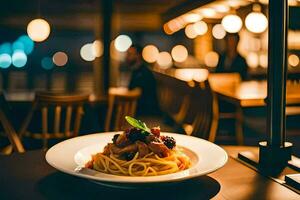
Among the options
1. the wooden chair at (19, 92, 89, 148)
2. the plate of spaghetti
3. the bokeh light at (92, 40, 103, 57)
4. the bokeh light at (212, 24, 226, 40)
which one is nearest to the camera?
the plate of spaghetti

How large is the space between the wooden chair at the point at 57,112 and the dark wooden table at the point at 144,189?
2.12 m

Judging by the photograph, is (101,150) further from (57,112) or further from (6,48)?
Result: (6,48)

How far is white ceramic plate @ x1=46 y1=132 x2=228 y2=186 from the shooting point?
985mm

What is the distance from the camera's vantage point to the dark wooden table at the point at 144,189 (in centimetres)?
100

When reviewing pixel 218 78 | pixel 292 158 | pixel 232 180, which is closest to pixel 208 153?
pixel 232 180

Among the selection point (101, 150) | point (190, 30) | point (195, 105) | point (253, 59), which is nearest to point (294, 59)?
point (253, 59)

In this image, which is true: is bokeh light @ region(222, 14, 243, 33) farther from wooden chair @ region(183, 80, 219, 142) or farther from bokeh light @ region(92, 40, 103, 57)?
bokeh light @ region(92, 40, 103, 57)

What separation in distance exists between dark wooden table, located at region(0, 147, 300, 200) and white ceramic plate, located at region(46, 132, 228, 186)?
0.04 meters

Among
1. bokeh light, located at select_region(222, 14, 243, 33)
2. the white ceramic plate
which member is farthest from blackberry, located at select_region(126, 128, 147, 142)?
bokeh light, located at select_region(222, 14, 243, 33)

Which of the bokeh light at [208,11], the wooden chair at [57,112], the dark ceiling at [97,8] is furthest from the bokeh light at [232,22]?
the wooden chair at [57,112]

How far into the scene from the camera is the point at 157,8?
1111cm

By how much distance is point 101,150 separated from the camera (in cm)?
133

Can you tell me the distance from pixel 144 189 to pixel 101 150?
329 millimetres

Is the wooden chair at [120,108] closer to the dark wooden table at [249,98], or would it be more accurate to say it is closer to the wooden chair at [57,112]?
the wooden chair at [57,112]
